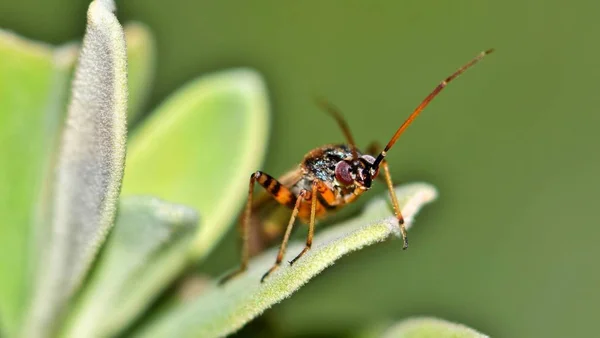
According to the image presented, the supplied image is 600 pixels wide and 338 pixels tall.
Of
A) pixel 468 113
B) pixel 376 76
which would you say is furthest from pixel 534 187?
pixel 376 76

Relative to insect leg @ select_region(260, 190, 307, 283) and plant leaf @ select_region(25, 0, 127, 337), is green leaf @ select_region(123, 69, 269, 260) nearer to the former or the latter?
insect leg @ select_region(260, 190, 307, 283)

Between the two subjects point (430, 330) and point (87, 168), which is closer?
point (430, 330)

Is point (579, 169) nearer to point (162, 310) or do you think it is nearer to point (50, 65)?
point (162, 310)

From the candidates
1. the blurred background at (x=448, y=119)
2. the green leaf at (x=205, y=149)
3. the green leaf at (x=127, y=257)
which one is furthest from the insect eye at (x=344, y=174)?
the blurred background at (x=448, y=119)

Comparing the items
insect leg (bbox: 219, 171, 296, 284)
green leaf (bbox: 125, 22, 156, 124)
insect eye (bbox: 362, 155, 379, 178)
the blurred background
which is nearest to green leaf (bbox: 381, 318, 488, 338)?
insect leg (bbox: 219, 171, 296, 284)

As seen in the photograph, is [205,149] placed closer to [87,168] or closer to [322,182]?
[322,182]

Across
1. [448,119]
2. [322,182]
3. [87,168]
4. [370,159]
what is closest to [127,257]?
[87,168]
